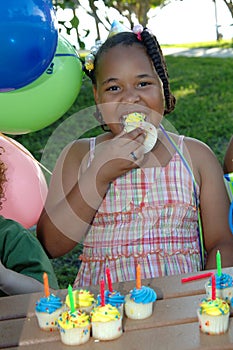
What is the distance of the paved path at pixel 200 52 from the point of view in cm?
907

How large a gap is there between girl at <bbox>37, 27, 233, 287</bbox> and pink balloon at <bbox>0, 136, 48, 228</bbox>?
16 centimetres

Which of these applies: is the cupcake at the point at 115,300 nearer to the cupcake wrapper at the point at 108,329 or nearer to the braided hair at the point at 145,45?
the cupcake wrapper at the point at 108,329

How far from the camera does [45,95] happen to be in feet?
7.11

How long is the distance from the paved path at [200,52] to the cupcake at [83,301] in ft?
25.2

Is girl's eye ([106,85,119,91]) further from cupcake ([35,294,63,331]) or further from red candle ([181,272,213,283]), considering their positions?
cupcake ([35,294,63,331])

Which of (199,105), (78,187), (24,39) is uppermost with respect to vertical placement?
(24,39)

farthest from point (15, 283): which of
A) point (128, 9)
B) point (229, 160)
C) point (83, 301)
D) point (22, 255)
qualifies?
point (128, 9)

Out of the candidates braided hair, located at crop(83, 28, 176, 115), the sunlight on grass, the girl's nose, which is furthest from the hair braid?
the sunlight on grass

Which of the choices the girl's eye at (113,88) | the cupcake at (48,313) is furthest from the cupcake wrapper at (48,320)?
the girl's eye at (113,88)

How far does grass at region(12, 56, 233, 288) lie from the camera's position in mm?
5422

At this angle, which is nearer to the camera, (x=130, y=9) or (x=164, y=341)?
(x=164, y=341)

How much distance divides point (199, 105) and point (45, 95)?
4.14 m

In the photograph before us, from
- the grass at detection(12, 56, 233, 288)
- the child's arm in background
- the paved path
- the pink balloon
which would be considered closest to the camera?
the child's arm in background

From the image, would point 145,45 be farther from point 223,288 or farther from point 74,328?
point 74,328
